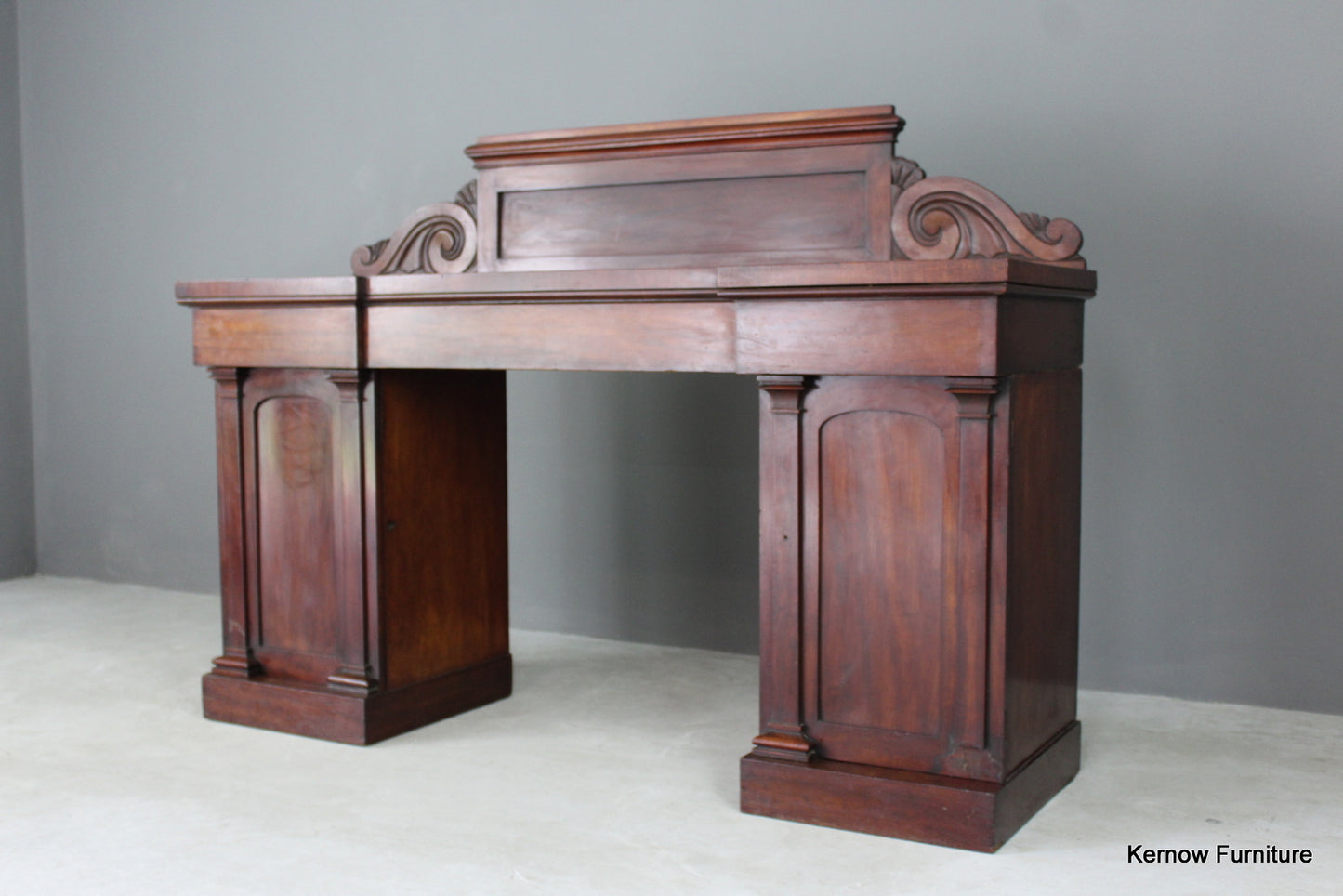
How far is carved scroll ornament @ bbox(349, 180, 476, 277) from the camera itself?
3.44m

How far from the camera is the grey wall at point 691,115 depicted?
3.68 meters

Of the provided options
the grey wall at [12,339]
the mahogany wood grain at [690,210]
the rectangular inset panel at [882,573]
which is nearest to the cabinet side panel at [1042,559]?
the rectangular inset panel at [882,573]

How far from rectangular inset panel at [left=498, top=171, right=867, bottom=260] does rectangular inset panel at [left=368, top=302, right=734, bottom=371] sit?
0.26 meters

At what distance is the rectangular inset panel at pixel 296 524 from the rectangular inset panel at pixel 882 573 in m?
1.38

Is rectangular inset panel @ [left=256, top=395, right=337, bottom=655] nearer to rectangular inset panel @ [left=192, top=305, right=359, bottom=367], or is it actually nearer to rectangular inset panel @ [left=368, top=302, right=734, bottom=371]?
rectangular inset panel @ [left=192, top=305, right=359, bottom=367]

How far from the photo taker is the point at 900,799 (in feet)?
8.95

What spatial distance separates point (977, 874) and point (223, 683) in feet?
6.86

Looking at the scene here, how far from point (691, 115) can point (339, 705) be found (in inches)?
85.7

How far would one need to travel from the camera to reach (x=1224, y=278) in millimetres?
3721

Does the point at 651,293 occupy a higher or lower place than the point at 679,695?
higher

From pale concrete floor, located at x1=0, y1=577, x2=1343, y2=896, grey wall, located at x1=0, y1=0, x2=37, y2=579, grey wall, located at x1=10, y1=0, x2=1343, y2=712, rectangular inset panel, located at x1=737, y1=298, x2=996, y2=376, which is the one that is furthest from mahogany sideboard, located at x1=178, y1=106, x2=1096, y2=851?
grey wall, located at x1=0, y1=0, x2=37, y2=579

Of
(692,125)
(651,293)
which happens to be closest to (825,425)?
(651,293)

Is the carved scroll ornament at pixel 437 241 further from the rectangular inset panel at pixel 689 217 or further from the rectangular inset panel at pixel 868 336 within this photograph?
the rectangular inset panel at pixel 868 336

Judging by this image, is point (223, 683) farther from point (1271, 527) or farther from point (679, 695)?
point (1271, 527)
